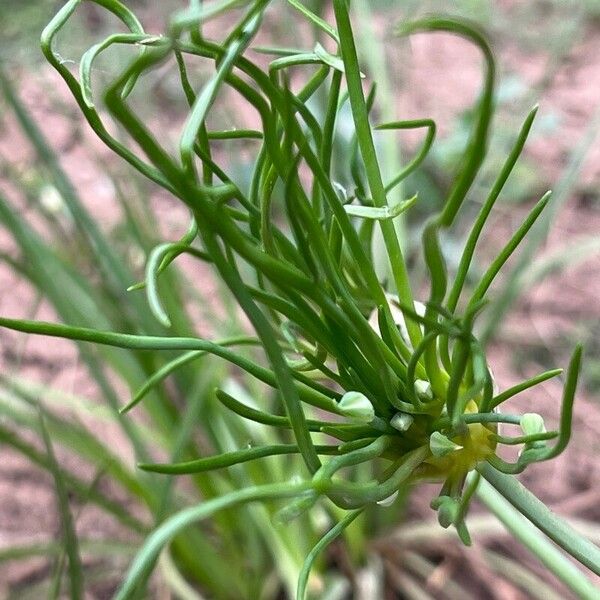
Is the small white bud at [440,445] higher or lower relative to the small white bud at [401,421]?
lower

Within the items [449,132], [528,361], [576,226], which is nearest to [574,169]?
[528,361]

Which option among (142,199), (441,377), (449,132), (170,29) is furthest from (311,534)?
(449,132)

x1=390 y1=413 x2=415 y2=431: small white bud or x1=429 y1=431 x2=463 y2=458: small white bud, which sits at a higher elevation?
x1=390 y1=413 x2=415 y2=431: small white bud

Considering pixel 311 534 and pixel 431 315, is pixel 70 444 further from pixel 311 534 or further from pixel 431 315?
pixel 431 315

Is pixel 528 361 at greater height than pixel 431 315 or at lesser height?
lesser

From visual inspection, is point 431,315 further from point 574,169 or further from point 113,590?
point 113,590

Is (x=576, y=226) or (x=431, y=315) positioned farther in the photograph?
(x=576, y=226)

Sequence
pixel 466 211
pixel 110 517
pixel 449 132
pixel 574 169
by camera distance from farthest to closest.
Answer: pixel 449 132 < pixel 466 211 < pixel 110 517 < pixel 574 169

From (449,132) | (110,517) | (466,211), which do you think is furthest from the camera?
(449,132)

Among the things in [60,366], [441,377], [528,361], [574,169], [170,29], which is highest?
[170,29]
